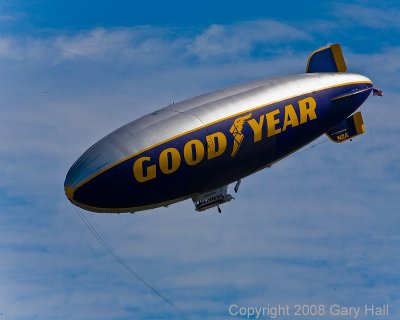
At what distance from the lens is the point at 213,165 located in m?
63.4

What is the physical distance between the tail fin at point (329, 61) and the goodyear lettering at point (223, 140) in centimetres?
493

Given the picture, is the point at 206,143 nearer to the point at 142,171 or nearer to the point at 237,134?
the point at 237,134

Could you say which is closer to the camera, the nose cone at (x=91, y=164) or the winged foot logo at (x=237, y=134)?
the nose cone at (x=91, y=164)

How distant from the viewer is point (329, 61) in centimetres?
7244

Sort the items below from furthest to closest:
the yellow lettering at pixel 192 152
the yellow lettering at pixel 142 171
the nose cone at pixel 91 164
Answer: the yellow lettering at pixel 192 152, the yellow lettering at pixel 142 171, the nose cone at pixel 91 164

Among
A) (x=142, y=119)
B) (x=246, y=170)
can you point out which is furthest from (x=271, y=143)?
(x=142, y=119)

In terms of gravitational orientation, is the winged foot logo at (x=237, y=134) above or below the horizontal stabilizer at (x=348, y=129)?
below

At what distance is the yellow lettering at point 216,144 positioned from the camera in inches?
2479

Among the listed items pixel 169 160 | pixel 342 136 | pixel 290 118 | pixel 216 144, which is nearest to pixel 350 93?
pixel 342 136

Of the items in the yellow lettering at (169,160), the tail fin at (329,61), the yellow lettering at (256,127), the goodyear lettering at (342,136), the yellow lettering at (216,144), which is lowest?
the yellow lettering at (169,160)

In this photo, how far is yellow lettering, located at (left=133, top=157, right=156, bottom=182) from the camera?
6128cm

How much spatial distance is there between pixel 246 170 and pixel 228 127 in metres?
3.09

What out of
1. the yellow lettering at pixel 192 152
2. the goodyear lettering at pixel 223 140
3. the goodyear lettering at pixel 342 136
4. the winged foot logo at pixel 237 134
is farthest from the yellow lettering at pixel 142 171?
the goodyear lettering at pixel 342 136

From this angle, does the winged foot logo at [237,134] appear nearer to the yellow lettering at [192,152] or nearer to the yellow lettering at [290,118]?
the yellow lettering at [192,152]
